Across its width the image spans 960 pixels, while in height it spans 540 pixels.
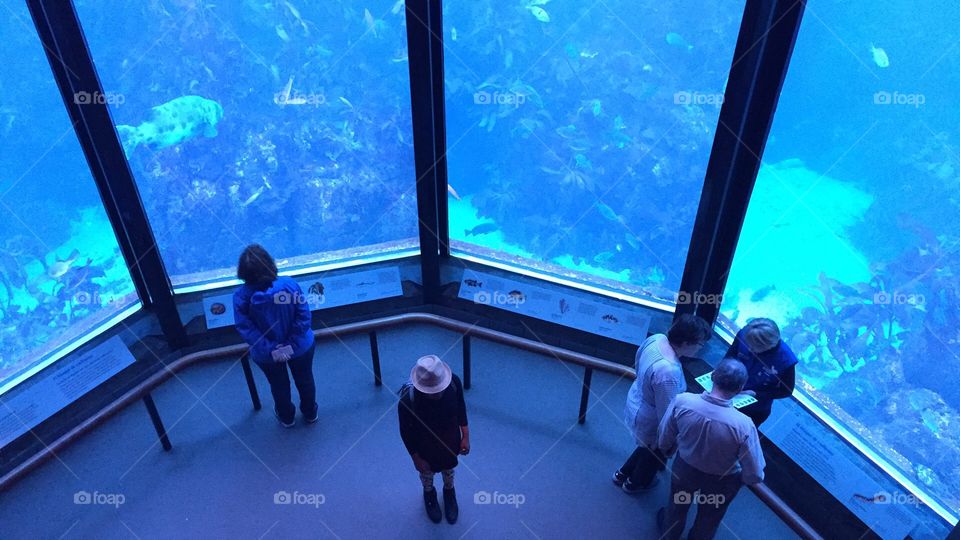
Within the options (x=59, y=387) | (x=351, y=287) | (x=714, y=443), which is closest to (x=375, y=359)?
(x=351, y=287)

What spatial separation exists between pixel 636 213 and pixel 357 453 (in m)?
2.74

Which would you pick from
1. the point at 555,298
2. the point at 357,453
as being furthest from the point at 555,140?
Result: the point at 357,453

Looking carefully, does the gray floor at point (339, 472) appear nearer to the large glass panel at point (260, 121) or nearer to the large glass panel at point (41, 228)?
the large glass panel at point (41, 228)

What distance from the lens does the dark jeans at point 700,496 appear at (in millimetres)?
3104

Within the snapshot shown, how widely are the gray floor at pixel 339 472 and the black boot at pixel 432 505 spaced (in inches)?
2.8

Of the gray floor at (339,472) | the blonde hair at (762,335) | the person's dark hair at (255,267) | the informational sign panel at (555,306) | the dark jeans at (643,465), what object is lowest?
the gray floor at (339,472)

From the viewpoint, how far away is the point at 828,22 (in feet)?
10.9

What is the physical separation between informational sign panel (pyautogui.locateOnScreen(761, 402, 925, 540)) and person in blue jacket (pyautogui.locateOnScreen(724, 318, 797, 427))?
57 centimetres

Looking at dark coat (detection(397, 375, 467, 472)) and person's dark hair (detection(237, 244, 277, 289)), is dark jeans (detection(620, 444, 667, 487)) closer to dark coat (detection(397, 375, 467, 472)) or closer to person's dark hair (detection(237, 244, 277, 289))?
dark coat (detection(397, 375, 467, 472))

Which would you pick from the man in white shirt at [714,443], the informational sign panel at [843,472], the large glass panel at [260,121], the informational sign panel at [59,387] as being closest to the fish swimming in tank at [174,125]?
the large glass panel at [260,121]

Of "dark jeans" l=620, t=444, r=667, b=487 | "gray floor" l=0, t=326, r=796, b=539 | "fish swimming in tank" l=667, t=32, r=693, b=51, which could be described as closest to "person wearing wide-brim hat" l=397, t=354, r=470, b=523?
"gray floor" l=0, t=326, r=796, b=539

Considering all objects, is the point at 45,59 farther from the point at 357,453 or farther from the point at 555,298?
the point at 555,298

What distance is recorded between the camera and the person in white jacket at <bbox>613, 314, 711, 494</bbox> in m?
3.12

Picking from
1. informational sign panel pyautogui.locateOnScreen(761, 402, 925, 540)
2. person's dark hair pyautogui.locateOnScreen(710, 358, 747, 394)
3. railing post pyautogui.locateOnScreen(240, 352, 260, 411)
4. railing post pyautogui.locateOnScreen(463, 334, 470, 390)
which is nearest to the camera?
person's dark hair pyautogui.locateOnScreen(710, 358, 747, 394)
